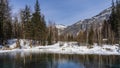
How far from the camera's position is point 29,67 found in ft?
96.6

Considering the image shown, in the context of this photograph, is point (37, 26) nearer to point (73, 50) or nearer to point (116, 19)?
point (73, 50)

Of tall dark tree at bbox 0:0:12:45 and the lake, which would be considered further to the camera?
tall dark tree at bbox 0:0:12:45

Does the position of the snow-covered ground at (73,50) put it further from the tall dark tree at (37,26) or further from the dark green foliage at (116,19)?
the dark green foliage at (116,19)

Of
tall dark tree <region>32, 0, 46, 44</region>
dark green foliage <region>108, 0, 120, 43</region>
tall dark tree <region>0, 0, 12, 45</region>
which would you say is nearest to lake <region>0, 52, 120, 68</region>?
tall dark tree <region>0, 0, 12, 45</region>

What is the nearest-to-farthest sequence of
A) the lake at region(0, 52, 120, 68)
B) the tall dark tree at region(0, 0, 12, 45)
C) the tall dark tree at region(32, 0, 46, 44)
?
the lake at region(0, 52, 120, 68) < the tall dark tree at region(0, 0, 12, 45) < the tall dark tree at region(32, 0, 46, 44)

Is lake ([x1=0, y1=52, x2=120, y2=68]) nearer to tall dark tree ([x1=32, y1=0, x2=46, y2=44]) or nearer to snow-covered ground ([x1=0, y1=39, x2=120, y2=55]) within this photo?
snow-covered ground ([x1=0, y1=39, x2=120, y2=55])

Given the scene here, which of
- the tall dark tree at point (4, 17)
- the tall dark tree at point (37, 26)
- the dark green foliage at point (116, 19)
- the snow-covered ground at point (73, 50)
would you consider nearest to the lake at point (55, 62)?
the snow-covered ground at point (73, 50)

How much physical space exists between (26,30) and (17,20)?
9.17 m

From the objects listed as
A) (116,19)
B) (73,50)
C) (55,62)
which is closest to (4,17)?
(73,50)

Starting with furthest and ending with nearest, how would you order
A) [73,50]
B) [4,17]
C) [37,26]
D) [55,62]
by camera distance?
[37,26] < [73,50] < [4,17] < [55,62]

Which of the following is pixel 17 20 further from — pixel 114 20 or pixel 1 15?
pixel 114 20

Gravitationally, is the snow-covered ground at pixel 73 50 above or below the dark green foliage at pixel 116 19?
below

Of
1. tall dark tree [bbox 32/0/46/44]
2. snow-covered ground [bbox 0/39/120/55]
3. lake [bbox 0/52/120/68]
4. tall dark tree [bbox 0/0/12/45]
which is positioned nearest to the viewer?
lake [bbox 0/52/120/68]

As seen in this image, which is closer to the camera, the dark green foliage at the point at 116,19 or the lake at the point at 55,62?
the lake at the point at 55,62
